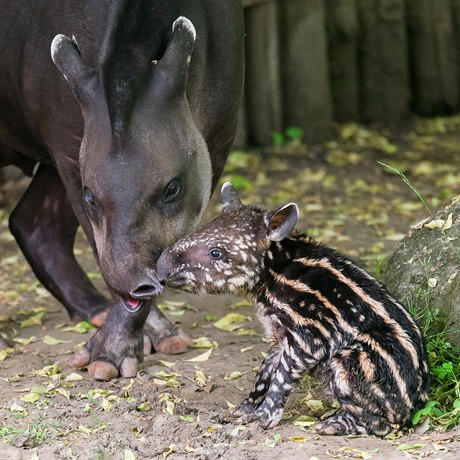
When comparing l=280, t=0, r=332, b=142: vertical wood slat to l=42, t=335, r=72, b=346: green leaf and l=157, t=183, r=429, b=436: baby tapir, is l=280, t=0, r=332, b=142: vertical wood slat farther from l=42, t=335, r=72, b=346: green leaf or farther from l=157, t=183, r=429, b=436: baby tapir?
l=157, t=183, r=429, b=436: baby tapir

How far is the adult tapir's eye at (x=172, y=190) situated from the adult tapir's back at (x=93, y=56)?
511mm

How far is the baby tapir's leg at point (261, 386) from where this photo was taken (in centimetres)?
524

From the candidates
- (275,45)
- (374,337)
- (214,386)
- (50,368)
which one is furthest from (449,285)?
(275,45)

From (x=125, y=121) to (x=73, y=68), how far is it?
0.47m

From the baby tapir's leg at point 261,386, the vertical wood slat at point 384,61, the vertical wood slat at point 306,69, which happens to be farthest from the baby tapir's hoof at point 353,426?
the vertical wood slat at point 384,61

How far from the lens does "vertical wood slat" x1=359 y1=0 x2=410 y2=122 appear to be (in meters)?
11.6

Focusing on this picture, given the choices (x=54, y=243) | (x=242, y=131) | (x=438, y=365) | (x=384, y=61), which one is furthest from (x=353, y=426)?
(x=384, y=61)

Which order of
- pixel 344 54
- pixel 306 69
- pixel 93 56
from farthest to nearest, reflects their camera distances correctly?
pixel 344 54, pixel 306 69, pixel 93 56

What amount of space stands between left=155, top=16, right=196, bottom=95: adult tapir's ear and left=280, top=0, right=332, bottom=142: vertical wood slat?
17.9 feet

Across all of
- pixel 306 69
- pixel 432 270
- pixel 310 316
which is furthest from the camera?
pixel 306 69

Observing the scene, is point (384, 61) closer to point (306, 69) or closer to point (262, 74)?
point (306, 69)

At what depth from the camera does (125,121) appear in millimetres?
5578

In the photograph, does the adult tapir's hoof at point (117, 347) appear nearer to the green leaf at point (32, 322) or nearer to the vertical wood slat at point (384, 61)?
the green leaf at point (32, 322)

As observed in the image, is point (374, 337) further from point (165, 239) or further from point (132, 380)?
point (132, 380)
